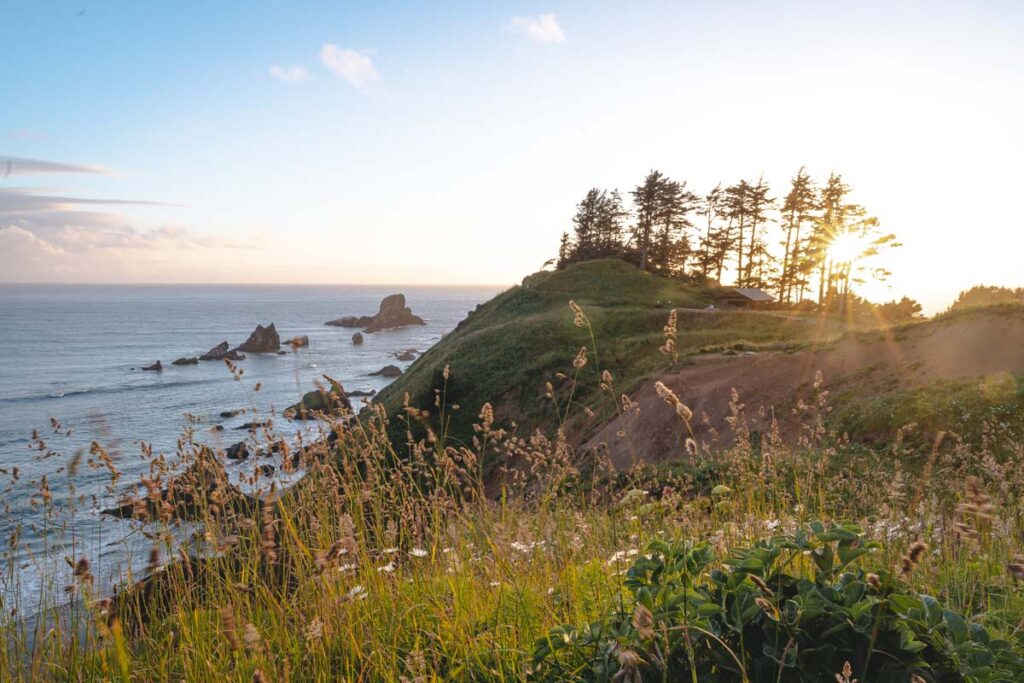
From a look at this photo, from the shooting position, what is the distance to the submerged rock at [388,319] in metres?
133

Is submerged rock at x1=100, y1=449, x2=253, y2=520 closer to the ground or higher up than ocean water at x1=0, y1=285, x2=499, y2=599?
higher up

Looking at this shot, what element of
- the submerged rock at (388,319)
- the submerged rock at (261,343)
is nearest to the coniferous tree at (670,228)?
the submerged rock at (261,343)

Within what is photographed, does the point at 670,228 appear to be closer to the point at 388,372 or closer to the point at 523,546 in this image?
the point at 388,372

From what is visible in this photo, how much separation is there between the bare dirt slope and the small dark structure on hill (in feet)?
96.9

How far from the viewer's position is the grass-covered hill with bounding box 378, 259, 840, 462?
91.4 feet

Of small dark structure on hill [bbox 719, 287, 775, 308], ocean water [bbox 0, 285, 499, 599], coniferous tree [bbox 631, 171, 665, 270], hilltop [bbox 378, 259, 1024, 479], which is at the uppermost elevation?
coniferous tree [bbox 631, 171, 665, 270]

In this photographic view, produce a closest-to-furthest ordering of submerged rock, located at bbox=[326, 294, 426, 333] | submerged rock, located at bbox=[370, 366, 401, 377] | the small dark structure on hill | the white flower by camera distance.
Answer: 1. the white flower
2. the small dark structure on hill
3. submerged rock, located at bbox=[370, 366, 401, 377]
4. submerged rock, located at bbox=[326, 294, 426, 333]

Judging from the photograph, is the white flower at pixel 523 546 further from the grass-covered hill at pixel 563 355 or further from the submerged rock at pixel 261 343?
the submerged rock at pixel 261 343

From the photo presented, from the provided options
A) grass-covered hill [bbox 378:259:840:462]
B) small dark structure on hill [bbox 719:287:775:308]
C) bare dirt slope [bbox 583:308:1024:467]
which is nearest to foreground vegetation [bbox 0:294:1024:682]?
bare dirt slope [bbox 583:308:1024:467]

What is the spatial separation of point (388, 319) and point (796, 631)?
13491 cm

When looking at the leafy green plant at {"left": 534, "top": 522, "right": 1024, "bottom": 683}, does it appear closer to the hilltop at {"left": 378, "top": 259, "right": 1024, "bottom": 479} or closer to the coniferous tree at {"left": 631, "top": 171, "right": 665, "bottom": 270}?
the hilltop at {"left": 378, "top": 259, "right": 1024, "bottom": 479}

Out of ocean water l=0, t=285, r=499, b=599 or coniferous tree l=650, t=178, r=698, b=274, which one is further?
coniferous tree l=650, t=178, r=698, b=274

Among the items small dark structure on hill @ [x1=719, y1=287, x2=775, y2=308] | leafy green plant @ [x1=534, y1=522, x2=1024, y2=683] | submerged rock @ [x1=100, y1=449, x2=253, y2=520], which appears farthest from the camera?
small dark structure on hill @ [x1=719, y1=287, x2=775, y2=308]

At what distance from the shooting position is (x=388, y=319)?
133875mm
